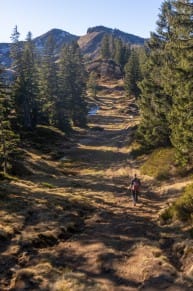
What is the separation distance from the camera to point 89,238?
1731 cm

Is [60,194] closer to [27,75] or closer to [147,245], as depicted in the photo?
[147,245]

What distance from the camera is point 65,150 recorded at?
174 ft

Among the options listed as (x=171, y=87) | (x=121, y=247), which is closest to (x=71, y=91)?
(x=171, y=87)

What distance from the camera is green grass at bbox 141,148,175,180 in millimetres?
31781

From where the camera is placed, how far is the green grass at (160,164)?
104 ft

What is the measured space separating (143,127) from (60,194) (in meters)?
18.2

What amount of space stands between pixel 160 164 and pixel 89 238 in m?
18.1

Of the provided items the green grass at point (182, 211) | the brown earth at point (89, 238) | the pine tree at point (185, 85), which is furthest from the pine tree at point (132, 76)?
the green grass at point (182, 211)

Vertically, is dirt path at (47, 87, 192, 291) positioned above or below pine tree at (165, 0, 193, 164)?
below

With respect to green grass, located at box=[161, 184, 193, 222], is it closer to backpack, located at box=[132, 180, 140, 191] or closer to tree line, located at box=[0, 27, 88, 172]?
backpack, located at box=[132, 180, 140, 191]

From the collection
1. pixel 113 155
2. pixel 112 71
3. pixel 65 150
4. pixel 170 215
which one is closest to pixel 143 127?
pixel 113 155

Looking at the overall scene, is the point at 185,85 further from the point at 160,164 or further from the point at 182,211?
the point at 182,211

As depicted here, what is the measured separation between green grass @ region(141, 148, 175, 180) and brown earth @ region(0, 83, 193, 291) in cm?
100

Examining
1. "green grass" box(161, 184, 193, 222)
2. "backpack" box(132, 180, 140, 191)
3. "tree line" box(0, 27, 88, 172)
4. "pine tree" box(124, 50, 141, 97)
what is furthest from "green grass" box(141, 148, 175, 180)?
"pine tree" box(124, 50, 141, 97)
